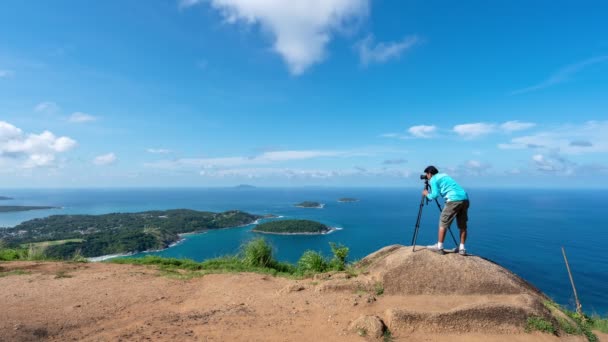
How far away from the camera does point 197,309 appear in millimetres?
6062

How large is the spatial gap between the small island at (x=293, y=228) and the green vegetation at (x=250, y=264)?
6216 cm

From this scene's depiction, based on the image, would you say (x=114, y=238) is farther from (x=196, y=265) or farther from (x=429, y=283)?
(x=429, y=283)

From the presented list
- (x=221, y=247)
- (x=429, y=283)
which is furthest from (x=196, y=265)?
(x=221, y=247)

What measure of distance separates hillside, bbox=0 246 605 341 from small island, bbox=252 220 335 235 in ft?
216

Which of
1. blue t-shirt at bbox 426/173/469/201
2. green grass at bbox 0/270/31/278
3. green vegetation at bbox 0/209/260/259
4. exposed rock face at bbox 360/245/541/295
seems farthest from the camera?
green vegetation at bbox 0/209/260/259

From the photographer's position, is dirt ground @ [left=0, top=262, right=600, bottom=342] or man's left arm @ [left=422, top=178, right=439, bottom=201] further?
man's left arm @ [left=422, top=178, right=439, bottom=201]

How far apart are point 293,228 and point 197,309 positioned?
69203mm

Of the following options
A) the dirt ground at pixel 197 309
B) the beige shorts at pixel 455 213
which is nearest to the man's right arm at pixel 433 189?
the beige shorts at pixel 455 213

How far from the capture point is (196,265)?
1064cm

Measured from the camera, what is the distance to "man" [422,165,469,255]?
6883 mm

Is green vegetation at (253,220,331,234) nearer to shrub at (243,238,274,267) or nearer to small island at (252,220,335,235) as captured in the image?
small island at (252,220,335,235)

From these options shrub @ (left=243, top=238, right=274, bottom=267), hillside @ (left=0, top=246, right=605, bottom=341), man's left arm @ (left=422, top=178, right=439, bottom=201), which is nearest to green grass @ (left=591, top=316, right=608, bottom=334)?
hillside @ (left=0, top=246, right=605, bottom=341)

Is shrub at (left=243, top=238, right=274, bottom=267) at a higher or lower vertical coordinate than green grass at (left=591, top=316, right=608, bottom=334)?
higher

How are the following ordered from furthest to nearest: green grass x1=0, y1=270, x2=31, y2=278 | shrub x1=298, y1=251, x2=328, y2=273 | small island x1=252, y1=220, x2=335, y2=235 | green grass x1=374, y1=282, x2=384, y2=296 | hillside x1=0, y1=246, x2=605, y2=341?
small island x1=252, y1=220, x2=335, y2=235
shrub x1=298, y1=251, x2=328, y2=273
green grass x1=0, y1=270, x2=31, y2=278
green grass x1=374, y1=282, x2=384, y2=296
hillside x1=0, y1=246, x2=605, y2=341
